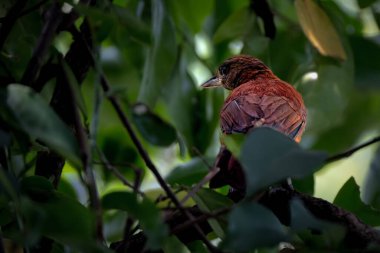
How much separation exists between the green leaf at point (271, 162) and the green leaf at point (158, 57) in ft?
4.92

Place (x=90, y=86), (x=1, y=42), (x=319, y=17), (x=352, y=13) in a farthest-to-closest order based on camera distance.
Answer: (x=352, y=13), (x=90, y=86), (x=319, y=17), (x=1, y=42)

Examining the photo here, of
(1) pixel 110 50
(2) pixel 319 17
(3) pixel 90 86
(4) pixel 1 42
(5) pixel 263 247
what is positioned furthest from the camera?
(1) pixel 110 50

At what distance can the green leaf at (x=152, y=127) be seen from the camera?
2471 mm

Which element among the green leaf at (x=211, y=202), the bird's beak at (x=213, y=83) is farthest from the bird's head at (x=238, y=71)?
the green leaf at (x=211, y=202)

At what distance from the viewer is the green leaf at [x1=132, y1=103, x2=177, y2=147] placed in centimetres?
247

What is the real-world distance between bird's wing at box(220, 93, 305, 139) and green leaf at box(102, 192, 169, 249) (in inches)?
70.3

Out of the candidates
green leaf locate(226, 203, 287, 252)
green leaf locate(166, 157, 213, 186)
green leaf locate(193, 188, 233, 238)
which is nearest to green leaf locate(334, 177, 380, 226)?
green leaf locate(193, 188, 233, 238)

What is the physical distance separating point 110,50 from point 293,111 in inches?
54.8

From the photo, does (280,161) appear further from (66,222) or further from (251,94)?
(251,94)

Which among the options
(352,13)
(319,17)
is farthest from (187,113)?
(352,13)

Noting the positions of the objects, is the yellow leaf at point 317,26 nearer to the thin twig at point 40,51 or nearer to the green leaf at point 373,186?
the green leaf at point 373,186

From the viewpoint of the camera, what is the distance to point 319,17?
11.9 feet

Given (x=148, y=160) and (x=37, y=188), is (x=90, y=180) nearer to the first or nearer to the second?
(x=148, y=160)

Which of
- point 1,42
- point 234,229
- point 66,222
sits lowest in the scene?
point 234,229
